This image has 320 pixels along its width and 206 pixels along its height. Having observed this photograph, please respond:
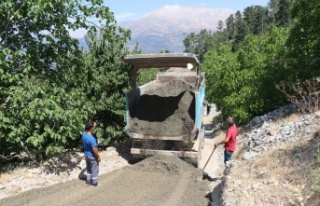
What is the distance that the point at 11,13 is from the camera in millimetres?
8438

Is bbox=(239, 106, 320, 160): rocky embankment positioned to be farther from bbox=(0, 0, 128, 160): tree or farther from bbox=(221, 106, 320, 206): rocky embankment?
bbox=(0, 0, 128, 160): tree

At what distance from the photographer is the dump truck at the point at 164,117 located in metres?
10.7

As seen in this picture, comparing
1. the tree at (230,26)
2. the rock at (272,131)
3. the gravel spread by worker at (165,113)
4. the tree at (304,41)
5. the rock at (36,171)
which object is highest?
the tree at (230,26)

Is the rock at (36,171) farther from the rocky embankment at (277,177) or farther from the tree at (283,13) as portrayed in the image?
the tree at (283,13)

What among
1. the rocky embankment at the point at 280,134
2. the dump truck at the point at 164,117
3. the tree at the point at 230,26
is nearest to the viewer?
the dump truck at the point at 164,117

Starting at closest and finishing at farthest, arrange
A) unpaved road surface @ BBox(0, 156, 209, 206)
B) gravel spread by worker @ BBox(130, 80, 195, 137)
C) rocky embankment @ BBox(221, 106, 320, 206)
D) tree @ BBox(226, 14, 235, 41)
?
rocky embankment @ BBox(221, 106, 320, 206) → unpaved road surface @ BBox(0, 156, 209, 206) → gravel spread by worker @ BBox(130, 80, 195, 137) → tree @ BBox(226, 14, 235, 41)

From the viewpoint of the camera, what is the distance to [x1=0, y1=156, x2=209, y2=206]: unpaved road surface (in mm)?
7840

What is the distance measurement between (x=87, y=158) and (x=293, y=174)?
471 centimetres

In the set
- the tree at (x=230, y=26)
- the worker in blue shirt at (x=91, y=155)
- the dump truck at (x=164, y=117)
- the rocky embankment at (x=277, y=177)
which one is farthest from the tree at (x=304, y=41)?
the tree at (x=230, y=26)

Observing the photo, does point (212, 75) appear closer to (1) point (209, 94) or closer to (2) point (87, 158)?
(1) point (209, 94)

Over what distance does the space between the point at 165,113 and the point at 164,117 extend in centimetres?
25

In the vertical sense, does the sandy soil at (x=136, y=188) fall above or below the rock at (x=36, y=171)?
below

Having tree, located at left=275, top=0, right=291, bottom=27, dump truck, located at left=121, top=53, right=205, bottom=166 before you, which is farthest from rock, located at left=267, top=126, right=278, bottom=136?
tree, located at left=275, top=0, right=291, bottom=27

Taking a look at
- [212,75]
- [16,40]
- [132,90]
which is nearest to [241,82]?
[212,75]
